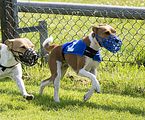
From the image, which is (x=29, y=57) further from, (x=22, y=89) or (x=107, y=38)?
(x=107, y=38)

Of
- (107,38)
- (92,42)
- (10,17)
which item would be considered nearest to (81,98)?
(92,42)

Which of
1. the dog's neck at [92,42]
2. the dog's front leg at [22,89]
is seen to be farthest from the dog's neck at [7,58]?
the dog's neck at [92,42]

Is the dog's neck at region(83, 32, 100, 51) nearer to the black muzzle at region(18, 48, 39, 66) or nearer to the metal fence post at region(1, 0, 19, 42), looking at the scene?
the black muzzle at region(18, 48, 39, 66)

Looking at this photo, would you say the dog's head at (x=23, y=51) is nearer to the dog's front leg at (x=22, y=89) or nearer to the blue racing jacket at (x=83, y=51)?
the dog's front leg at (x=22, y=89)

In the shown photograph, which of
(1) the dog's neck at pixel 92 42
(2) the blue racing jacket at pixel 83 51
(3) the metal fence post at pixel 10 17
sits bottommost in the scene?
(3) the metal fence post at pixel 10 17

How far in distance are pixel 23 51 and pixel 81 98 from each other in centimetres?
94

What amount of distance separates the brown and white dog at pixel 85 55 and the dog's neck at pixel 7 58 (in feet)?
1.44

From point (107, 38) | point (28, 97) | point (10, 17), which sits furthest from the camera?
point (10, 17)

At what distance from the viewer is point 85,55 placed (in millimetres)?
5707

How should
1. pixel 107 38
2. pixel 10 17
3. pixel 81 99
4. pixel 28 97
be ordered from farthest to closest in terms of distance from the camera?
pixel 10 17 < pixel 81 99 < pixel 28 97 < pixel 107 38

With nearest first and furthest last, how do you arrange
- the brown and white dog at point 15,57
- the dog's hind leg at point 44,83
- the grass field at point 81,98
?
the grass field at point 81,98, the brown and white dog at point 15,57, the dog's hind leg at point 44,83

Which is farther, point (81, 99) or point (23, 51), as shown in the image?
point (81, 99)

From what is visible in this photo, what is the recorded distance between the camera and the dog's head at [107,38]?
5457mm

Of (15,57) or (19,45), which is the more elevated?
(19,45)
